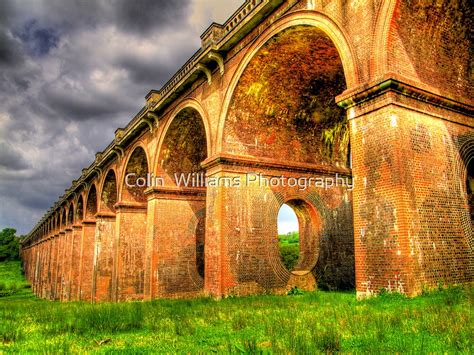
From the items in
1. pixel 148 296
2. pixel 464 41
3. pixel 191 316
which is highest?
Answer: pixel 464 41

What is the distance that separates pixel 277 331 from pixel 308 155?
9836 mm

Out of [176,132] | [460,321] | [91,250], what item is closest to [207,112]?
[176,132]

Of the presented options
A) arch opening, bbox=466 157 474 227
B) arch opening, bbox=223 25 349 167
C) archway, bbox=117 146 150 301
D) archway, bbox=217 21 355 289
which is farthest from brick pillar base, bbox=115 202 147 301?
arch opening, bbox=466 157 474 227

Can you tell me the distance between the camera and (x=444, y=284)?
6566 millimetres

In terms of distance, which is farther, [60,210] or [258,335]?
[60,210]

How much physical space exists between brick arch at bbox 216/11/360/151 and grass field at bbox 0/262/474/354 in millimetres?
4316

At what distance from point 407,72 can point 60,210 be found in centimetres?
3845

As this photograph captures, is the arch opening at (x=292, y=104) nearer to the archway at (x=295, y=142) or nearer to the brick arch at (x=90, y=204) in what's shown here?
the archway at (x=295, y=142)

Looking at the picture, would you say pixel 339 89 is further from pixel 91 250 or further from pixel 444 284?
pixel 91 250

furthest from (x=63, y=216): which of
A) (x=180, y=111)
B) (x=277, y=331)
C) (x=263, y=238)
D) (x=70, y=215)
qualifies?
(x=277, y=331)

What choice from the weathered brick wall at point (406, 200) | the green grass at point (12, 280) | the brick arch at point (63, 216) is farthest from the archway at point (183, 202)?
the green grass at point (12, 280)

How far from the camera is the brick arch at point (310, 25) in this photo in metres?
7.67

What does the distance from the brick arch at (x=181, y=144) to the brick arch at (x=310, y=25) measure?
2861mm

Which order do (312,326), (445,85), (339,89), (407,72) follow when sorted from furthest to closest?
(339,89) < (445,85) < (407,72) < (312,326)
